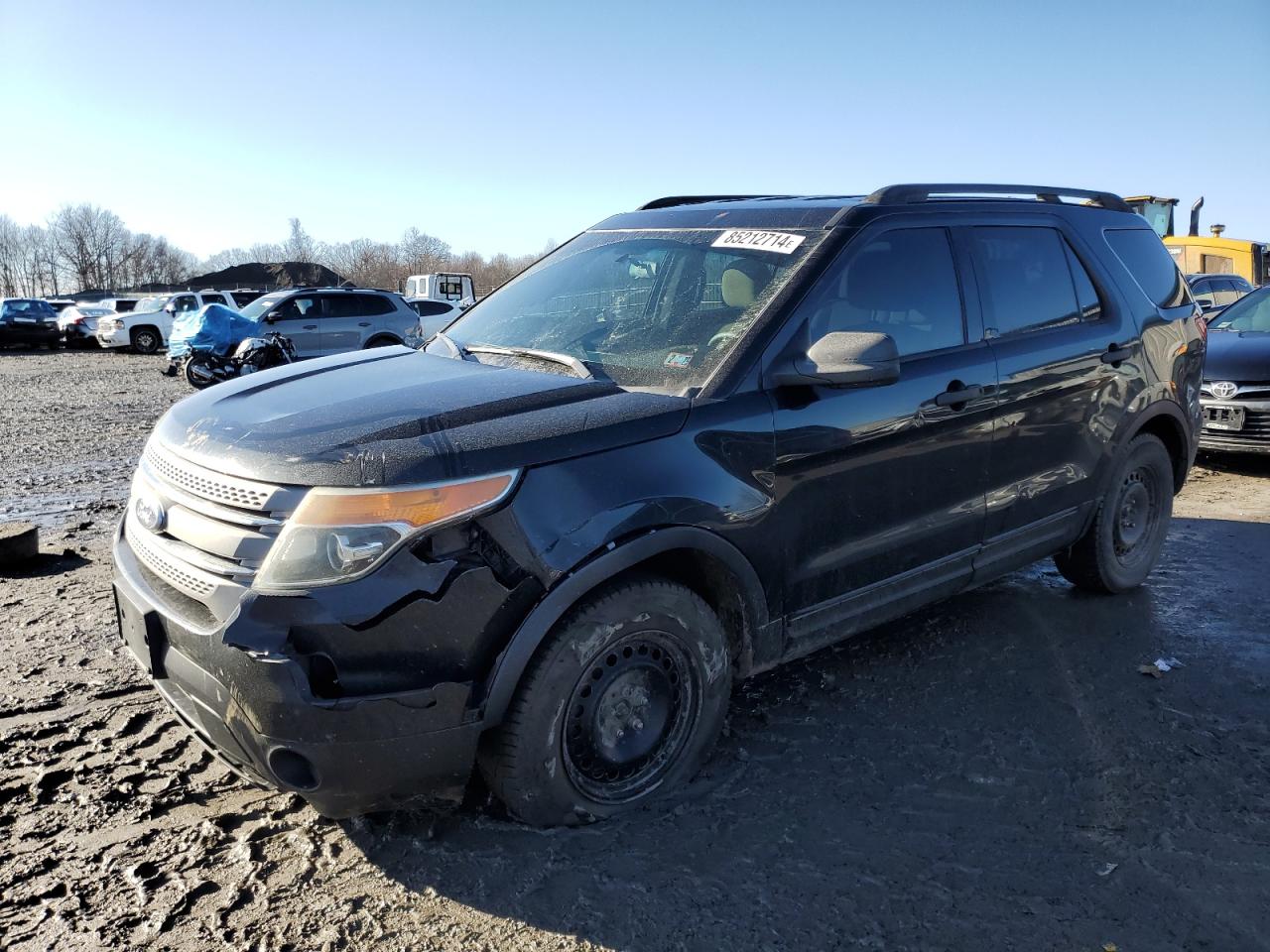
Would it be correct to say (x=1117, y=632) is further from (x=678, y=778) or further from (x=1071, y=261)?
(x=678, y=778)

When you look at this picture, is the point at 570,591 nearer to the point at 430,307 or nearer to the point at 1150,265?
the point at 1150,265

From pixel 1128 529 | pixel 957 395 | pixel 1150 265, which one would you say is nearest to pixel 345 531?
pixel 957 395

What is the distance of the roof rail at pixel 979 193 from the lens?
12.0ft

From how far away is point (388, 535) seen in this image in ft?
7.75

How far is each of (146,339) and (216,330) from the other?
14390mm

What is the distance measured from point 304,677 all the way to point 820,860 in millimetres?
1533

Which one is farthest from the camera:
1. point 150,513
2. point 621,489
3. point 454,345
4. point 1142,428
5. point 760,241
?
point 1142,428

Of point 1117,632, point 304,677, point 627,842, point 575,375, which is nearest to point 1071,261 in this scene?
point 1117,632

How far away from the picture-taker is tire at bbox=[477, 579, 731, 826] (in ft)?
8.50

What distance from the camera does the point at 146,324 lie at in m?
28.5

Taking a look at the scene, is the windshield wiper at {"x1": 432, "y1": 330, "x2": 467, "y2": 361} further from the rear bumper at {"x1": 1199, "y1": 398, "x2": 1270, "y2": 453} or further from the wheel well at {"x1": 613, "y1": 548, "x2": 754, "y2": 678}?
the rear bumper at {"x1": 1199, "y1": 398, "x2": 1270, "y2": 453}

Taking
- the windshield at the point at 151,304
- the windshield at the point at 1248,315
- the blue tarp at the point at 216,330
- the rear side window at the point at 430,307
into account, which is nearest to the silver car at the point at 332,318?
the blue tarp at the point at 216,330

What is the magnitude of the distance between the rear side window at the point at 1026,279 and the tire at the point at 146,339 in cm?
2965

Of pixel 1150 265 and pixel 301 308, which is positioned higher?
pixel 301 308
